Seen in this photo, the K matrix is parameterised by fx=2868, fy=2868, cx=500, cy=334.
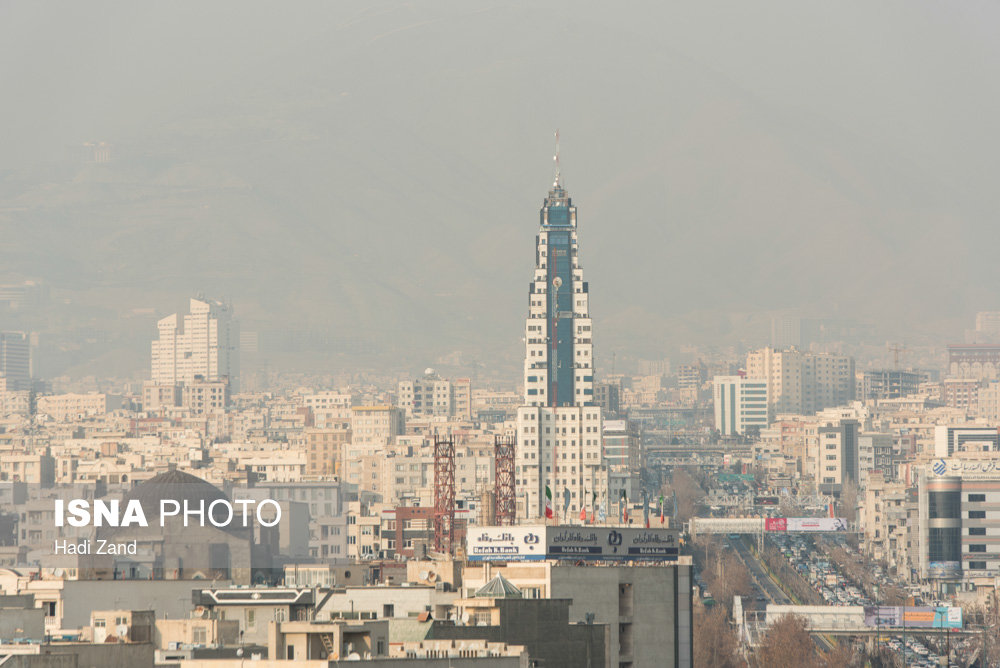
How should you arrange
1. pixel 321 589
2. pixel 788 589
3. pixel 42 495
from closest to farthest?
pixel 321 589 → pixel 788 589 → pixel 42 495

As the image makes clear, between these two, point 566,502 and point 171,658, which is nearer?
point 171,658

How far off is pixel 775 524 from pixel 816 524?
3567 millimetres

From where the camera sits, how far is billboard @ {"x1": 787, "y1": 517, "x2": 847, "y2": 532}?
185000 millimetres

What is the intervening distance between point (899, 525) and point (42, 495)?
2025 inches

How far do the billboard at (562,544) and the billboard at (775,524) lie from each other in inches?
4779

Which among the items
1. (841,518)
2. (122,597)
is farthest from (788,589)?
(122,597)

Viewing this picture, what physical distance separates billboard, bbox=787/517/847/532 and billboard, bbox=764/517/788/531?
663 mm

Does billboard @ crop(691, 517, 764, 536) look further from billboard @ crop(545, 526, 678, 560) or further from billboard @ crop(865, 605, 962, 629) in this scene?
billboard @ crop(545, 526, 678, 560)

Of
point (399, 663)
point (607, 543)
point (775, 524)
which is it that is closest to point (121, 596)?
point (607, 543)

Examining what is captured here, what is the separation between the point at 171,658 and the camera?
116ft

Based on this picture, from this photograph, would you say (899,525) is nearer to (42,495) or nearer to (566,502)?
(566,502)

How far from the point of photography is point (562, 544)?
60781mm

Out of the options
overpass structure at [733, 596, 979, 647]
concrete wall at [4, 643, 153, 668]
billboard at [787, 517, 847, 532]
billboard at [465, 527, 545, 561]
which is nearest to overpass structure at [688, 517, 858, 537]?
billboard at [787, 517, 847, 532]

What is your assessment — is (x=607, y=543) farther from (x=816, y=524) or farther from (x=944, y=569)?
(x=816, y=524)
